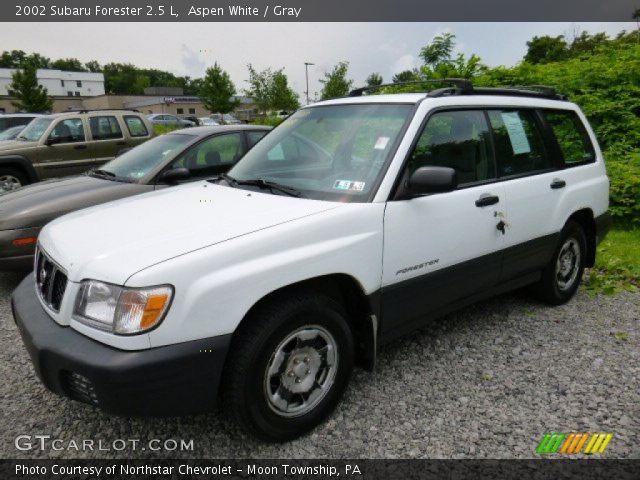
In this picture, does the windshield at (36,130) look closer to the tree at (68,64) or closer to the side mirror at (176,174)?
the side mirror at (176,174)

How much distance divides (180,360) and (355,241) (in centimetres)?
109

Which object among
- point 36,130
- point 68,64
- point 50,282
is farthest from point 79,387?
point 68,64

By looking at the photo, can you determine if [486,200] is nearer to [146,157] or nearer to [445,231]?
[445,231]

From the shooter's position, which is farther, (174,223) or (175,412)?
(174,223)

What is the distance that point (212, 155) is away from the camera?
555 centimetres

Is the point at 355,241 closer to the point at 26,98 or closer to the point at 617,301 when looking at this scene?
the point at 617,301

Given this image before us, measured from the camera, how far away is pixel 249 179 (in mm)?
3246

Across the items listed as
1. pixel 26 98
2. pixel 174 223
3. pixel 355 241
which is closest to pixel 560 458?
pixel 355 241

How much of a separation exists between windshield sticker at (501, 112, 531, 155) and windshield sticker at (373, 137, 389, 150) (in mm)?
1238

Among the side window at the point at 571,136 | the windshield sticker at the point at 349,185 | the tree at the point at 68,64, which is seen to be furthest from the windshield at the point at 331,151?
the tree at the point at 68,64

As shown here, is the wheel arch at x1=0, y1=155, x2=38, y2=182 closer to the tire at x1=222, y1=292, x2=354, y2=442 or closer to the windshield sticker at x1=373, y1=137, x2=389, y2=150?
the windshield sticker at x1=373, y1=137, x2=389, y2=150

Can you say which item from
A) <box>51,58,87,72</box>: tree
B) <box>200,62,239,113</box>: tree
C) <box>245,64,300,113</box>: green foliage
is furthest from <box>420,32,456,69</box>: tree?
<box>51,58,87,72</box>: tree

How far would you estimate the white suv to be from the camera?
2.07 metres

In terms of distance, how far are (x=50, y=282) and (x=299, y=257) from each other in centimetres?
133
